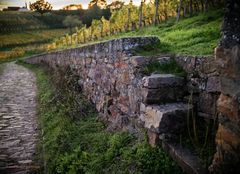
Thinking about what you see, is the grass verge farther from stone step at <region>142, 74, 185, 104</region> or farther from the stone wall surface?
stone step at <region>142, 74, 185, 104</region>

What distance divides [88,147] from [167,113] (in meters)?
1.89

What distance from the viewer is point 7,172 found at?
14.8ft

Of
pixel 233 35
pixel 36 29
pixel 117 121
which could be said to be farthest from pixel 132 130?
pixel 36 29

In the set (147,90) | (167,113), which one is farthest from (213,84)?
(147,90)

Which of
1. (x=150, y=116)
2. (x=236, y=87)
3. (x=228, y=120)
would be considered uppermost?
(x=236, y=87)

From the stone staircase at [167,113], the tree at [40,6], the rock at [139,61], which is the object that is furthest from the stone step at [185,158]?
the tree at [40,6]

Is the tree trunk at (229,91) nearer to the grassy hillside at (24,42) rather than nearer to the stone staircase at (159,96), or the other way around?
the stone staircase at (159,96)

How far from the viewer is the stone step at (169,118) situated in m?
3.41

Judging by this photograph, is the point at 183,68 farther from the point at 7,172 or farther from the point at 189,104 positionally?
the point at 7,172

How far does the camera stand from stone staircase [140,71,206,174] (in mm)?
3147

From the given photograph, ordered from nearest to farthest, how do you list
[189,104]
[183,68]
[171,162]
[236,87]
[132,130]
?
1. [236,87]
2. [171,162]
3. [189,104]
4. [183,68]
5. [132,130]

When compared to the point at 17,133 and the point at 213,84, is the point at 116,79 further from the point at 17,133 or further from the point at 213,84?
the point at 17,133

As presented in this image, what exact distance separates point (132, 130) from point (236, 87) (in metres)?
2.37

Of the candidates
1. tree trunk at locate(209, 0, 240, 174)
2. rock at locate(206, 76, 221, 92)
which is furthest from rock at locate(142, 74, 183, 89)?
tree trunk at locate(209, 0, 240, 174)
